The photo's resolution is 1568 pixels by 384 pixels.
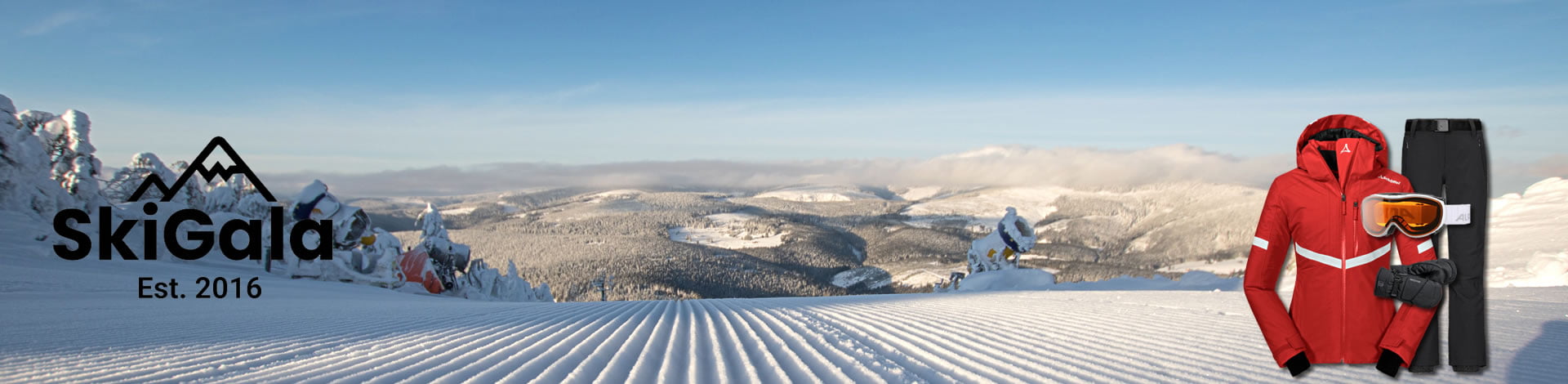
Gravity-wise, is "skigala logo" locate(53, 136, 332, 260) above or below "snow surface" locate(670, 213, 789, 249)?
above

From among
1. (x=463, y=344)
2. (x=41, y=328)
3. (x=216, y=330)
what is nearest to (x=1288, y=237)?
(x=463, y=344)

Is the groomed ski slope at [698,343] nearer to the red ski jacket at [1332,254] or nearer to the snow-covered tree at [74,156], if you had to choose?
the red ski jacket at [1332,254]

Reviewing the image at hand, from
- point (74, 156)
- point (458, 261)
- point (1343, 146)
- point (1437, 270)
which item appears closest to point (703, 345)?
point (1343, 146)

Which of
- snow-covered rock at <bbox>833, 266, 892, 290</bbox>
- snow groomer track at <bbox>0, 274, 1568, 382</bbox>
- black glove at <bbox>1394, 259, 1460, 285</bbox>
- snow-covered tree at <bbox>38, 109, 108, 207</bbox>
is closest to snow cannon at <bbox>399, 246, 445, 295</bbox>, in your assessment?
snow-covered tree at <bbox>38, 109, 108, 207</bbox>

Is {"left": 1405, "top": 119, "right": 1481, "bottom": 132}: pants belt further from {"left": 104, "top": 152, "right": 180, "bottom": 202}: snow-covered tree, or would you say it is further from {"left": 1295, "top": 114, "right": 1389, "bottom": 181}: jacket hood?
{"left": 104, "top": 152, "right": 180, "bottom": 202}: snow-covered tree

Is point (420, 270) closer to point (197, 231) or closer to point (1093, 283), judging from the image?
point (197, 231)
